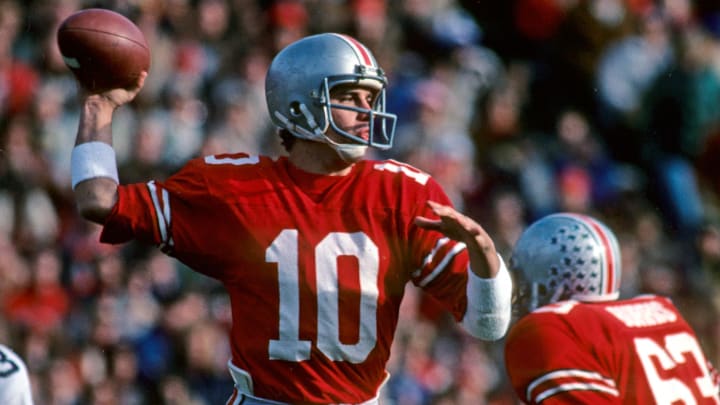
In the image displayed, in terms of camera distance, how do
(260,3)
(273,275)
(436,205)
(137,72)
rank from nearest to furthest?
1. (436,205)
2. (273,275)
3. (137,72)
4. (260,3)

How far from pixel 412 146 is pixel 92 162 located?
545 centimetres

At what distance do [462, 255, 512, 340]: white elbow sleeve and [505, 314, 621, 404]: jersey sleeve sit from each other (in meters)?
0.42

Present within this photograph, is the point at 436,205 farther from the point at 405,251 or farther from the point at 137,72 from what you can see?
the point at 137,72

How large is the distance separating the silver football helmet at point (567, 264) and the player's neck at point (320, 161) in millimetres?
1045

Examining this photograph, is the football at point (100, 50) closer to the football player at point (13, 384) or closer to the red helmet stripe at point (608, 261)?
the football player at point (13, 384)

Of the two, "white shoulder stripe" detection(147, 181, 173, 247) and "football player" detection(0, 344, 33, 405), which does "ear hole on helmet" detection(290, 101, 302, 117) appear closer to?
"white shoulder stripe" detection(147, 181, 173, 247)

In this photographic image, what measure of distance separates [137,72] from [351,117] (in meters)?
0.81

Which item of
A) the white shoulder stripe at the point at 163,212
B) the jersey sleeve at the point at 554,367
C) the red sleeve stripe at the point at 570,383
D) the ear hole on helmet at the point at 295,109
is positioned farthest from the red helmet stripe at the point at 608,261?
the white shoulder stripe at the point at 163,212

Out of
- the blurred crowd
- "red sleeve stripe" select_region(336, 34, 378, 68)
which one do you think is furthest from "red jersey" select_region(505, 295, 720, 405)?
the blurred crowd

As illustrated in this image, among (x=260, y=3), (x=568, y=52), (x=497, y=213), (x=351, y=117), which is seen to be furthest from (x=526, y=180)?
(x=351, y=117)

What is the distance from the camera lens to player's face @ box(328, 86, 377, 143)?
174 inches

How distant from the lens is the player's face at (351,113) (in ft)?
14.5

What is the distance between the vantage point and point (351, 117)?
4445 mm

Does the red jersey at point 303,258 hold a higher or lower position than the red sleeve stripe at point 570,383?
higher
